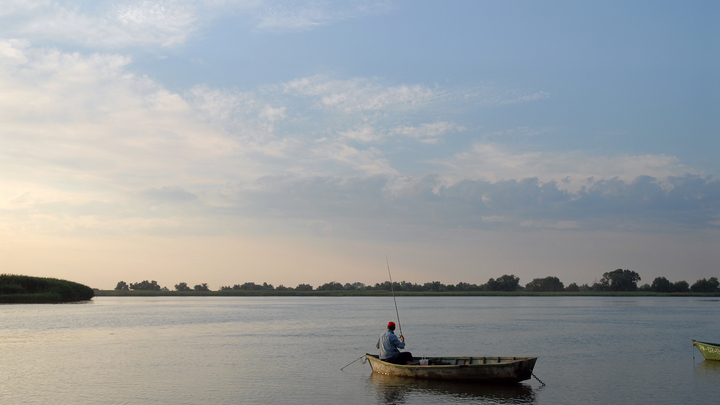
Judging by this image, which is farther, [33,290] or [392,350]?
[33,290]

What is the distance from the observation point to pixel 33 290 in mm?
74438

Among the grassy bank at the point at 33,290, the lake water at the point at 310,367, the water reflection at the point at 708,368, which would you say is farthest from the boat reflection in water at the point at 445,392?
the grassy bank at the point at 33,290

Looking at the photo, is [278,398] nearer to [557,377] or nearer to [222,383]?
[222,383]

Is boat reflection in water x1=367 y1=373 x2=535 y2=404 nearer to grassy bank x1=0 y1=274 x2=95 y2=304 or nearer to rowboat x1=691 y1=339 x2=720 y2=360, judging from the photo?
rowboat x1=691 y1=339 x2=720 y2=360

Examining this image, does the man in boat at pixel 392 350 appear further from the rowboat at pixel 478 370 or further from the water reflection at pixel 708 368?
the water reflection at pixel 708 368

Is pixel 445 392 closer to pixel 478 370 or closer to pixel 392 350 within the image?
pixel 478 370

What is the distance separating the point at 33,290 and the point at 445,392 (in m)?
76.3

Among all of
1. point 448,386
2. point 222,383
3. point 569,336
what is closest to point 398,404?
point 448,386

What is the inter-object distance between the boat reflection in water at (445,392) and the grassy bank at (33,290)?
7139 cm

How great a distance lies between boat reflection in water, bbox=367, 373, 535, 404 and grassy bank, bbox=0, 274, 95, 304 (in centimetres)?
7139

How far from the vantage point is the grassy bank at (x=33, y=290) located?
71.2m

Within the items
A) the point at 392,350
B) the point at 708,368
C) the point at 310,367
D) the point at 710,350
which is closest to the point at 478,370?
the point at 392,350

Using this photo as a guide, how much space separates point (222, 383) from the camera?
56.8ft

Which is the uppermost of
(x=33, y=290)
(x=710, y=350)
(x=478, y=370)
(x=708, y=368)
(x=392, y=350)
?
(x=33, y=290)
